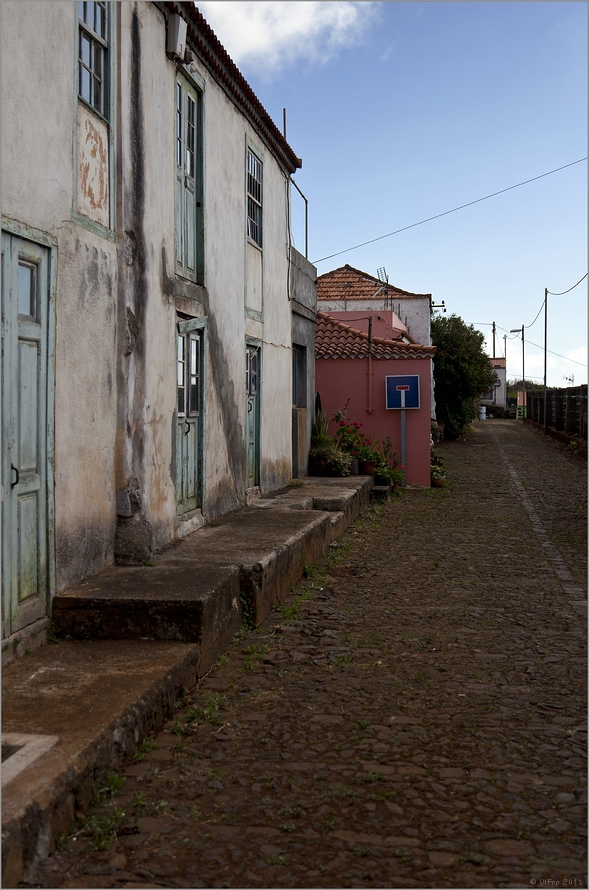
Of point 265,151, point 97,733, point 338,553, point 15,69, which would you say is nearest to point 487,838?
point 97,733

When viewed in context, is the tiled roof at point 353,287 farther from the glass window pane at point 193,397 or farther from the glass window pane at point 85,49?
the glass window pane at point 85,49

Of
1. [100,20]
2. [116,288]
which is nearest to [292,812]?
[116,288]

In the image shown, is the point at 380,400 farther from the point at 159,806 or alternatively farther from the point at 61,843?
the point at 61,843

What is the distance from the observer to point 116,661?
482 cm

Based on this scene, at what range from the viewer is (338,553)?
1004 centimetres

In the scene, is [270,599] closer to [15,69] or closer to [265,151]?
[15,69]

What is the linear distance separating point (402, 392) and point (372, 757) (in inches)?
529

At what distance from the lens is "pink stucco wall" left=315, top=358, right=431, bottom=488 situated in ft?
57.3

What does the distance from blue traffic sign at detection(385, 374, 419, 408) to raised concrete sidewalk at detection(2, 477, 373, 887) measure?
28.9 feet

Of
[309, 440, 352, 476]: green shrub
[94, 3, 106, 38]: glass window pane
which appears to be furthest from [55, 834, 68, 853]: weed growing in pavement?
[309, 440, 352, 476]: green shrub

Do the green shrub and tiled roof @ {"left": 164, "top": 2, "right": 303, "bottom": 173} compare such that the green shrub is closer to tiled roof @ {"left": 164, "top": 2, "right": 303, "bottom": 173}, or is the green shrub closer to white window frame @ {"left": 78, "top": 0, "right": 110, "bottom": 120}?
tiled roof @ {"left": 164, "top": 2, "right": 303, "bottom": 173}

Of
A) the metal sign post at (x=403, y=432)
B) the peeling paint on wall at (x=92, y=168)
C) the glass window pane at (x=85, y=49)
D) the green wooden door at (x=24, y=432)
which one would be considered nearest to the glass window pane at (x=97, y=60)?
the glass window pane at (x=85, y=49)

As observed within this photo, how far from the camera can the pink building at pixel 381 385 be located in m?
17.3

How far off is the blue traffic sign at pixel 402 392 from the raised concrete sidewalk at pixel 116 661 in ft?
28.9
